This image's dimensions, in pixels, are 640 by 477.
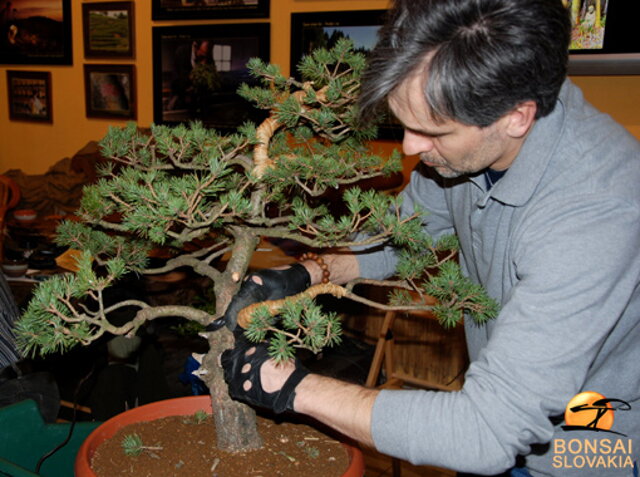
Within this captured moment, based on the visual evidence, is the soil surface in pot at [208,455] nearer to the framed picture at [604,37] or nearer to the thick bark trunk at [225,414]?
the thick bark trunk at [225,414]

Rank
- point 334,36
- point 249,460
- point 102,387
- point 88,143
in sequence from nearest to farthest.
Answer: point 249,460
point 102,387
point 334,36
point 88,143

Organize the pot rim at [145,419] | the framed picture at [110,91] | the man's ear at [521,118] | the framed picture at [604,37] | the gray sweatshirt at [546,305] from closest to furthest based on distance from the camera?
1. the gray sweatshirt at [546,305]
2. the man's ear at [521,118]
3. the pot rim at [145,419]
4. the framed picture at [604,37]
5. the framed picture at [110,91]

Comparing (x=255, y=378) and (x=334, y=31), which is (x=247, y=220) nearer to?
(x=255, y=378)

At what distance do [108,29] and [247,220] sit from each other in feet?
13.6

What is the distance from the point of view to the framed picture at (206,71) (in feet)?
13.2

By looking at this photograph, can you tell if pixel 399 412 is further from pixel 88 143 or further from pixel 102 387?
pixel 88 143

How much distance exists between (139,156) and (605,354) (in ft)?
3.33

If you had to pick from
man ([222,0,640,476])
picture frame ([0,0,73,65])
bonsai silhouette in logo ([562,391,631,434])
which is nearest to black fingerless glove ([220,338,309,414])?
man ([222,0,640,476])

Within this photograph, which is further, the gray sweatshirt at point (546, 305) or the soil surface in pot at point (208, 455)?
the soil surface in pot at point (208, 455)

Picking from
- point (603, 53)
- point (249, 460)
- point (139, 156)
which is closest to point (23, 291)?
point (139, 156)

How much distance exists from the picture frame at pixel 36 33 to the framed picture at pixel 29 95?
12 cm

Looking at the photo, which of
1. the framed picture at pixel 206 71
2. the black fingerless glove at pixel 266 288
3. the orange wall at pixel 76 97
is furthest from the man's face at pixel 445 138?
the framed picture at pixel 206 71

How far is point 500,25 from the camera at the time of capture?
0.92 m

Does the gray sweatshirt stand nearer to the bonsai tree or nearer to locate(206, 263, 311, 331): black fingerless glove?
the bonsai tree
